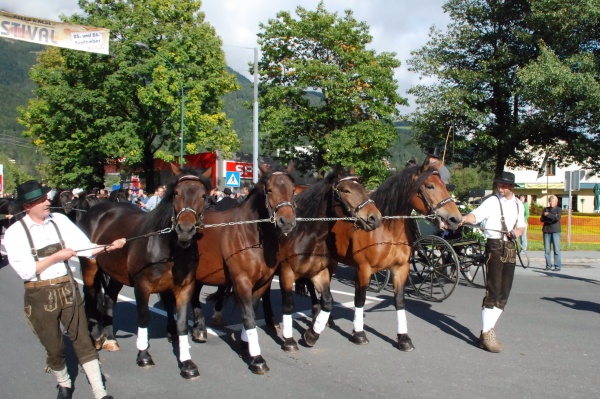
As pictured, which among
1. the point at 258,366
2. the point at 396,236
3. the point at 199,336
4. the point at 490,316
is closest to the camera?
the point at 258,366

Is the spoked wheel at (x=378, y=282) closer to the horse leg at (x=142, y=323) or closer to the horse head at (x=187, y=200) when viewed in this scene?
the horse leg at (x=142, y=323)

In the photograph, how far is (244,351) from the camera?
5.89 metres

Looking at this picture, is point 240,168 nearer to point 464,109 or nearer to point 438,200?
point 464,109

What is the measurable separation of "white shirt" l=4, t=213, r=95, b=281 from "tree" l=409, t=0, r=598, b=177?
70.8 ft

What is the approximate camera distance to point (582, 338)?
667cm

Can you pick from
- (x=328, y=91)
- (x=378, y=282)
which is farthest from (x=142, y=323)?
(x=328, y=91)

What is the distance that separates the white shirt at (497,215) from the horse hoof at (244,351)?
3095 millimetres

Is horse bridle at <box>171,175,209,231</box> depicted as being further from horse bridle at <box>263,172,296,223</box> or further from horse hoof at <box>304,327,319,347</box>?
horse hoof at <box>304,327,319,347</box>

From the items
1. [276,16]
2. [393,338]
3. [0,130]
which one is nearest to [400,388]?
[393,338]

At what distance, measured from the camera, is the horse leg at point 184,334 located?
518cm

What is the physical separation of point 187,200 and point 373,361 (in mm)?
2706

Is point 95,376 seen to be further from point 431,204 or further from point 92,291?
point 431,204

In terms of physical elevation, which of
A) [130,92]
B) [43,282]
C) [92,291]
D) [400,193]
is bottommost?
[92,291]

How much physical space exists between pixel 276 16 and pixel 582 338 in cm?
2905
